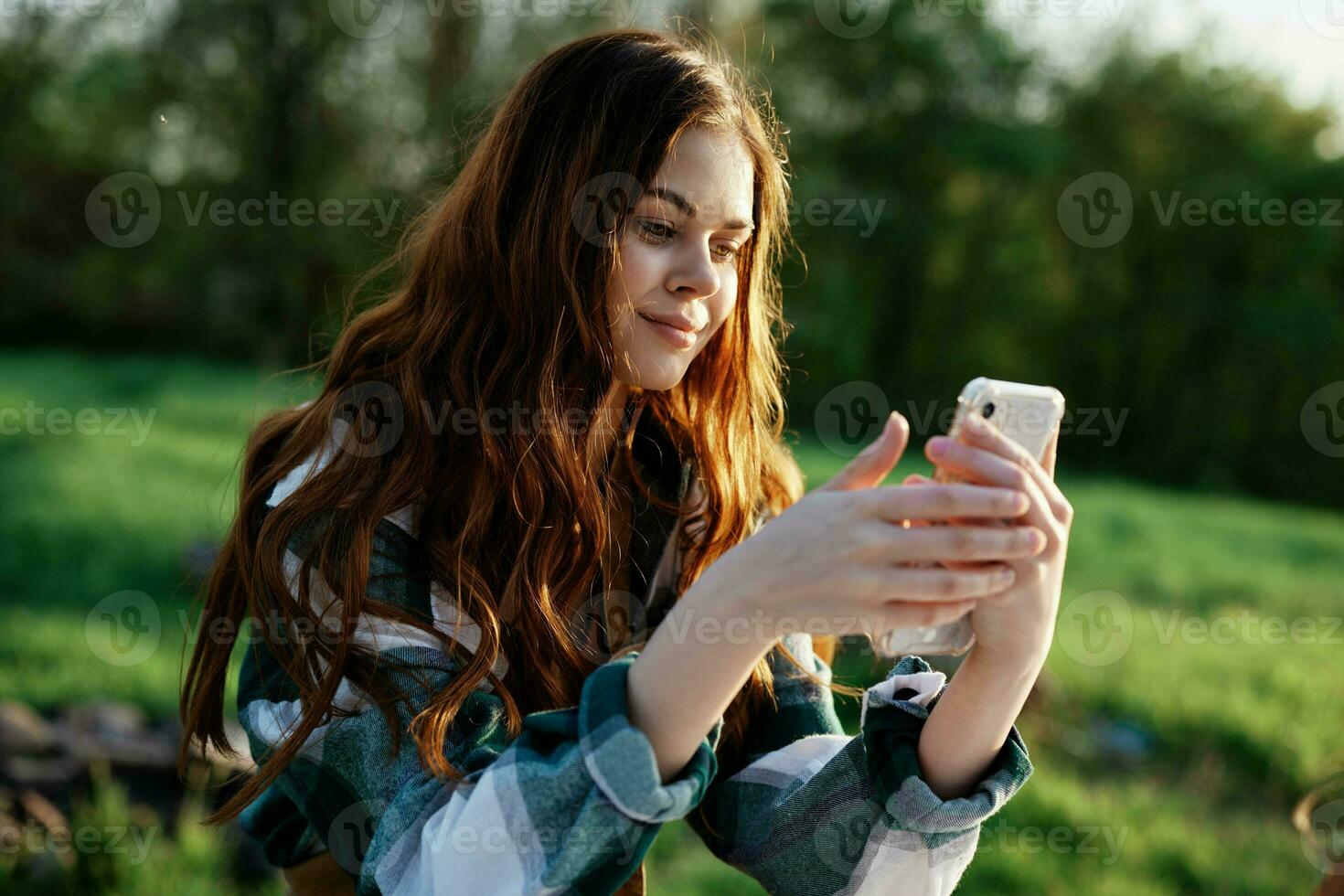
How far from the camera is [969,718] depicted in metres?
1.26

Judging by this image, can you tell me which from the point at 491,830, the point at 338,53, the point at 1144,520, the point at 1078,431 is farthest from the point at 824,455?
the point at 491,830

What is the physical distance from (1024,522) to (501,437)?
32.0 inches

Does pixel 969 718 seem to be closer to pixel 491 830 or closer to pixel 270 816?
pixel 491 830

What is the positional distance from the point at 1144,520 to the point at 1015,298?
665 cm

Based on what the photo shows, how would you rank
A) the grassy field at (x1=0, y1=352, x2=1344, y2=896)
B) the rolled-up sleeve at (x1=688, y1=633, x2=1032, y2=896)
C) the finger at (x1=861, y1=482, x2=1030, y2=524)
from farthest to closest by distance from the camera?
the grassy field at (x1=0, y1=352, x2=1344, y2=896)
the rolled-up sleeve at (x1=688, y1=633, x2=1032, y2=896)
the finger at (x1=861, y1=482, x2=1030, y2=524)

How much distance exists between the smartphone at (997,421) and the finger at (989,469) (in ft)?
0.11

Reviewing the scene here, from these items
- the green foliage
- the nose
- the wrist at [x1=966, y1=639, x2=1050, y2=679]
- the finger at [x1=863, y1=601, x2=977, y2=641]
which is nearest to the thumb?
the finger at [x1=863, y1=601, x2=977, y2=641]

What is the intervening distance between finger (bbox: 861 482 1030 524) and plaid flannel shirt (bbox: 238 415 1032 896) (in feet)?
1.06

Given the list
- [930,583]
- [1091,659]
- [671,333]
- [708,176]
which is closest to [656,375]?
[671,333]

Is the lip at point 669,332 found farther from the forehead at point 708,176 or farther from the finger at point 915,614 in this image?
the finger at point 915,614

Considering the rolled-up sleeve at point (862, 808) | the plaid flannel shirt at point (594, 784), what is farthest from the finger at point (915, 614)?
the rolled-up sleeve at point (862, 808)

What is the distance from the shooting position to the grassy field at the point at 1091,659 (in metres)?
3.16

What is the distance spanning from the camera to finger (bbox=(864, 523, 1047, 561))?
0.95m

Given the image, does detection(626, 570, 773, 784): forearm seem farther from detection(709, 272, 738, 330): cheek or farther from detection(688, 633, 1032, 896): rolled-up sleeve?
detection(709, 272, 738, 330): cheek
